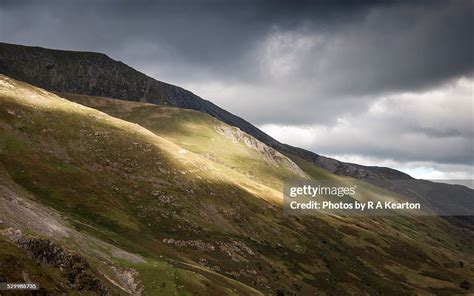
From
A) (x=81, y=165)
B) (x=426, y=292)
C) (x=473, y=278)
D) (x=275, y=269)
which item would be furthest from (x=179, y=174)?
(x=473, y=278)

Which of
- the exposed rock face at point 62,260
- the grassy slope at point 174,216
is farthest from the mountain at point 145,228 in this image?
the grassy slope at point 174,216

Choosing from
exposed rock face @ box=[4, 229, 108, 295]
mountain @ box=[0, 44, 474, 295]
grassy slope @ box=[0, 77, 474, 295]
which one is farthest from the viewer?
grassy slope @ box=[0, 77, 474, 295]

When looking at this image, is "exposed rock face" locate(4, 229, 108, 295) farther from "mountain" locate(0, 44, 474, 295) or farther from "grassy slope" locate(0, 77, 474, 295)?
"grassy slope" locate(0, 77, 474, 295)

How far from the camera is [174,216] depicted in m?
90.2

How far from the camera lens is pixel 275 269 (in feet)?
286

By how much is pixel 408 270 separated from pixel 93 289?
124573 millimetres

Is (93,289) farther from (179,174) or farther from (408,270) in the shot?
(408,270)

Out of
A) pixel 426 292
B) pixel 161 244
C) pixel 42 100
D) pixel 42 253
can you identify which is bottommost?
pixel 426 292

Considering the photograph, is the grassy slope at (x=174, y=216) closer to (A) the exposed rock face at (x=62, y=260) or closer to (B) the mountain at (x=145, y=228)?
(B) the mountain at (x=145, y=228)

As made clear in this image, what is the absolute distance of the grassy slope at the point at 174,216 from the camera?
69938mm

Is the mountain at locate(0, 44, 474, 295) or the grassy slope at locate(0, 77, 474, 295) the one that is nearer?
the mountain at locate(0, 44, 474, 295)

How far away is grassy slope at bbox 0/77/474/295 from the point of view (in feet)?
229

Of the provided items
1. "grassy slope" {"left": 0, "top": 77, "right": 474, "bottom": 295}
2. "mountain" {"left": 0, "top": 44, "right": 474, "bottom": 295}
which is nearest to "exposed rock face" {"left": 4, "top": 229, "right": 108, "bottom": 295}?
"mountain" {"left": 0, "top": 44, "right": 474, "bottom": 295}

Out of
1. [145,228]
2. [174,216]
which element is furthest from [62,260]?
[174,216]
